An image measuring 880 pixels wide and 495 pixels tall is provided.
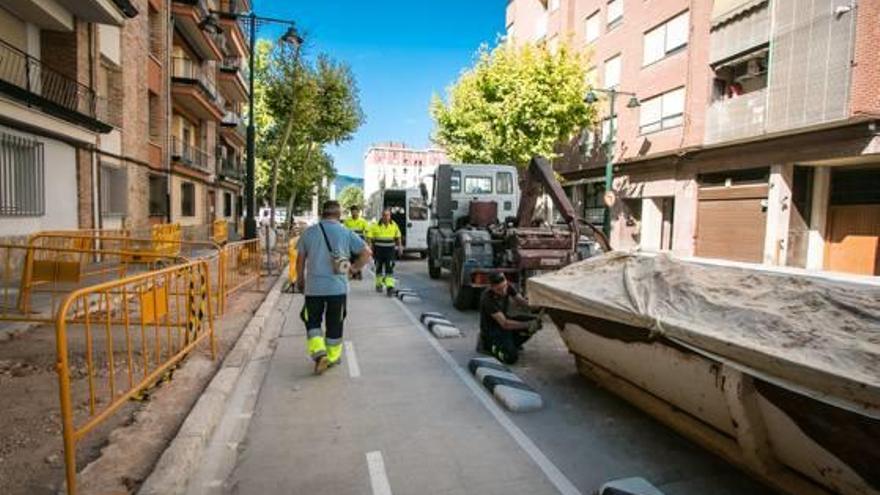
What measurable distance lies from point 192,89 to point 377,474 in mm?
22274

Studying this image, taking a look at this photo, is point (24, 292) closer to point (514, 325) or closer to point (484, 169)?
point (514, 325)

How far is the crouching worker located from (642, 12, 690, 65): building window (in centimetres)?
1853

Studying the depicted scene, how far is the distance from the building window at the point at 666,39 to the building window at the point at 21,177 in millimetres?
20808

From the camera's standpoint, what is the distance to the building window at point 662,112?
20938 millimetres

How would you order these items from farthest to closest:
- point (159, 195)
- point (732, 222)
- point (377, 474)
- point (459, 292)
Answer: point (159, 195) < point (732, 222) < point (459, 292) < point (377, 474)

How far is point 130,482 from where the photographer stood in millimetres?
3141

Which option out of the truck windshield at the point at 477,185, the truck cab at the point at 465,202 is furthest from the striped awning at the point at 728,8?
the truck windshield at the point at 477,185

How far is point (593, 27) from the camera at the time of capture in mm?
27156

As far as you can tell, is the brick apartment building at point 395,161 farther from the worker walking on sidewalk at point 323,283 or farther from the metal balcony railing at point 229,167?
the worker walking on sidewalk at point 323,283

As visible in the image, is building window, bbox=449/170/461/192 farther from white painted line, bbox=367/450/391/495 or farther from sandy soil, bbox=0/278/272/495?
white painted line, bbox=367/450/391/495

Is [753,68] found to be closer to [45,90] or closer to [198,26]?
[45,90]

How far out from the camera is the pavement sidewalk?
135 inches

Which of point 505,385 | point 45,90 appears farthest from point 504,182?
point 45,90

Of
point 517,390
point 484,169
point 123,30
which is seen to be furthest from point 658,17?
point 517,390
